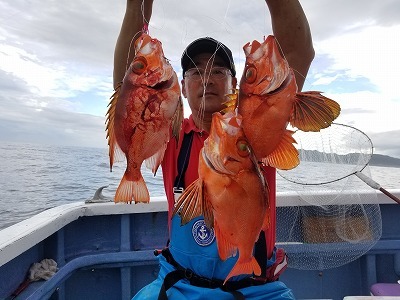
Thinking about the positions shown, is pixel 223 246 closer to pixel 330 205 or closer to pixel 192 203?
pixel 192 203

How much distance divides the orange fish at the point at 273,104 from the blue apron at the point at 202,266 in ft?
3.44

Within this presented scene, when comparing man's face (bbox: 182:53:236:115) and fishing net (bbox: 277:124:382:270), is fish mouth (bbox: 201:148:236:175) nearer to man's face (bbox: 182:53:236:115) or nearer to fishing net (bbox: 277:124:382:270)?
man's face (bbox: 182:53:236:115)

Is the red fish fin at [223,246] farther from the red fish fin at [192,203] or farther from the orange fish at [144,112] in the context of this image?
the orange fish at [144,112]

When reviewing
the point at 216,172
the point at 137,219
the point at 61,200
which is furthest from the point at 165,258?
the point at 61,200

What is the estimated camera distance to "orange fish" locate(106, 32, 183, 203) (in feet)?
5.82

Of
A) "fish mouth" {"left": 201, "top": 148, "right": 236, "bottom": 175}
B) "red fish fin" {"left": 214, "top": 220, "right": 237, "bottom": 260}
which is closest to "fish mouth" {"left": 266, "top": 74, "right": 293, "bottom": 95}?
"fish mouth" {"left": 201, "top": 148, "right": 236, "bottom": 175}

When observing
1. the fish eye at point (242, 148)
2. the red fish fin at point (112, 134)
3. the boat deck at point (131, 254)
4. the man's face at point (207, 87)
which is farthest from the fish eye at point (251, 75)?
the boat deck at point (131, 254)

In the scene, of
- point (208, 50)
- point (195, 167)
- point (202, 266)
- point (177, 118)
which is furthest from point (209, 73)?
point (202, 266)

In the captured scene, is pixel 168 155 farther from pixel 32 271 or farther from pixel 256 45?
pixel 32 271

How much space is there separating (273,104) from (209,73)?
1153 mm

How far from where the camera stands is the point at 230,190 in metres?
1.64

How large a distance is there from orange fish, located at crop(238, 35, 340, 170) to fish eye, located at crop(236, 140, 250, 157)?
8 centimetres

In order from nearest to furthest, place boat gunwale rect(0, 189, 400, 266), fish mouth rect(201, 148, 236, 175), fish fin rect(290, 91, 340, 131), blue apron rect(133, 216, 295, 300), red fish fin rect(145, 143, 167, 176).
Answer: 1. fish mouth rect(201, 148, 236, 175)
2. fish fin rect(290, 91, 340, 131)
3. red fish fin rect(145, 143, 167, 176)
4. blue apron rect(133, 216, 295, 300)
5. boat gunwale rect(0, 189, 400, 266)

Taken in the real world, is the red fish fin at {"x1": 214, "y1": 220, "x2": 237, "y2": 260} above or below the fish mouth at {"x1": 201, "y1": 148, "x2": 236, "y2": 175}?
below
